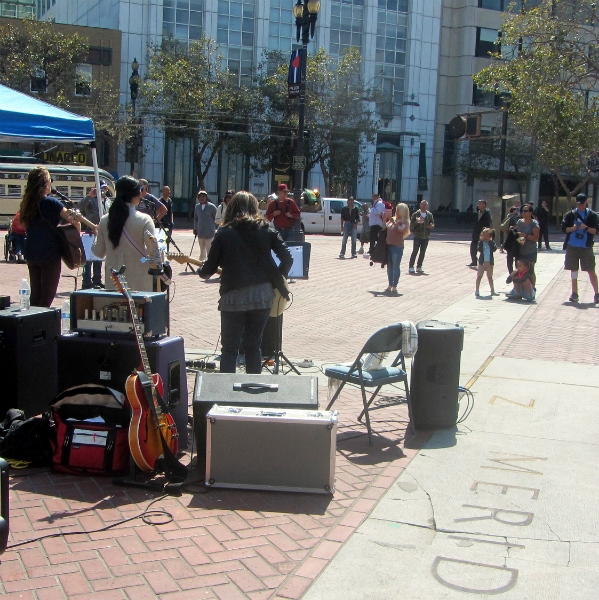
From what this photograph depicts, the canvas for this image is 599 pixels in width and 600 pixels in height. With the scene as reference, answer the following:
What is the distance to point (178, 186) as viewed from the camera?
47062 millimetres

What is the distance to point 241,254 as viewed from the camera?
235 inches

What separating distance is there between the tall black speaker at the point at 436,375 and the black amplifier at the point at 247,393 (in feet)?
4.19

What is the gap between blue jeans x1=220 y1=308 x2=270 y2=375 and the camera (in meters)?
6.08

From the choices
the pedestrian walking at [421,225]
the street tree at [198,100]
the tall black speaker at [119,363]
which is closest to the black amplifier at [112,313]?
the tall black speaker at [119,363]

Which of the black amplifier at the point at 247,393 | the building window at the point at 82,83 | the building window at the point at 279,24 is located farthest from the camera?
the building window at the point at 279,24

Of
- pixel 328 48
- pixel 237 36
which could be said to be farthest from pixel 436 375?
pixel 328 48

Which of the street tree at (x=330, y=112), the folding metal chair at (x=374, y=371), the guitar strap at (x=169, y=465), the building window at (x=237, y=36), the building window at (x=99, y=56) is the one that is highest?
the building window at (x=237, y=36)

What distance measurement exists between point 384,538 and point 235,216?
9.20 feet

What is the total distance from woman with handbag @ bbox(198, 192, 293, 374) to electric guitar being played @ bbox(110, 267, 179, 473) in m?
1.12

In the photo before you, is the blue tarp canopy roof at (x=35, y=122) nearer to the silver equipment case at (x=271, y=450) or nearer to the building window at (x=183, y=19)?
the silver equipment case at (x=271, y=450)

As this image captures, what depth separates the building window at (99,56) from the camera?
142 ft

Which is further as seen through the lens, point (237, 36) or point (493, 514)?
point (237, 36)

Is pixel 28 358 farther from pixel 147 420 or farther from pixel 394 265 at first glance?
pixel 394 265

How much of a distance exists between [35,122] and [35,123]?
11 mm
